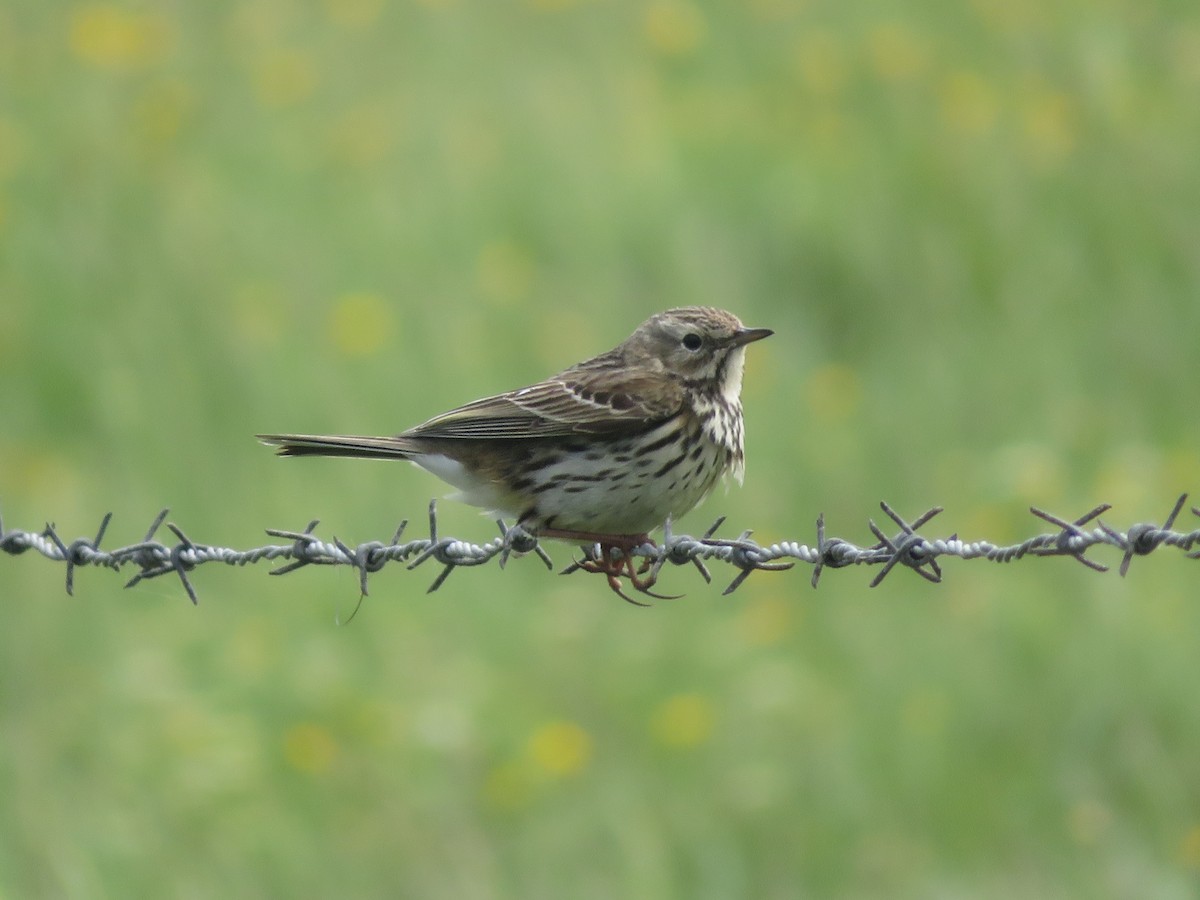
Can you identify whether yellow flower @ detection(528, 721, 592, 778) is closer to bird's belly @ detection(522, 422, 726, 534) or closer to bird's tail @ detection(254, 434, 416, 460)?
bird's tail @ detection(254, 434, 416, 460)

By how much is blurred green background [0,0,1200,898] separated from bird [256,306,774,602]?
1.87 meters

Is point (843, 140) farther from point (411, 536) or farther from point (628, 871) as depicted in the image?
Answer: point (628, 871)

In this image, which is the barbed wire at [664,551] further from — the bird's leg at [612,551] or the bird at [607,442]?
the bird at [607,442]

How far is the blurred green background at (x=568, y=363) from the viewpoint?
299 inches

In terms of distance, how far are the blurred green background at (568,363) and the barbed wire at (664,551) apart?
198 centimetres

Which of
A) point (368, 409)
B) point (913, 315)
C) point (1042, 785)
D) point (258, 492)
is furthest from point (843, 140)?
point (1042, 785)

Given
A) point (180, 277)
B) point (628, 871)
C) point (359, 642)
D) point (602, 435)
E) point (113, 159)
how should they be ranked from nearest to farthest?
point (602, 435), point (628, 871), point (359, 642), point (180, 277), point (113, 159)

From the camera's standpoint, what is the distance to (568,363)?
35.9 feet

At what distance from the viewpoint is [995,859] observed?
7.40m

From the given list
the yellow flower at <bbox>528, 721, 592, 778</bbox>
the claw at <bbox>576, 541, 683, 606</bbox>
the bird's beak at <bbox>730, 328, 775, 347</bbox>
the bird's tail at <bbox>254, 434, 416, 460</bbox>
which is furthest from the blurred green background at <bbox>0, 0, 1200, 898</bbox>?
the bird's beak at <bbox>730, 328, 775, 347</bbox>

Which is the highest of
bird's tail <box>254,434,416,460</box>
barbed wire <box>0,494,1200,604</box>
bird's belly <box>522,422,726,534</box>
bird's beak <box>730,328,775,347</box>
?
bird's beak <box>730,328,775,347</box>

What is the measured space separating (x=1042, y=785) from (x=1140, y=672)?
77cm

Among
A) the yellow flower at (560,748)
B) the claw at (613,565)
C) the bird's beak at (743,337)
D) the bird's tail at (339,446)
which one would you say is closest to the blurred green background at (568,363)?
the yellow flower at (560,748)

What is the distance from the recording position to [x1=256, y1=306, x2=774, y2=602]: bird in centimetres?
599
